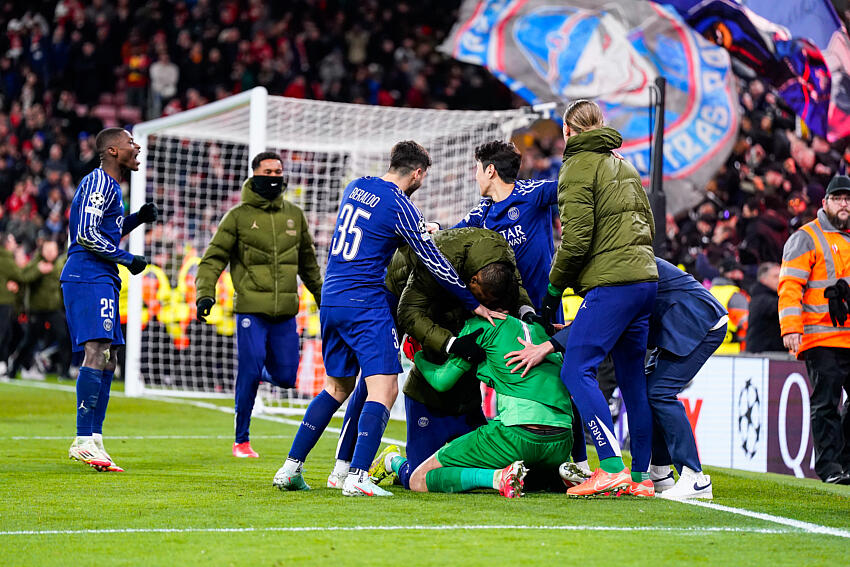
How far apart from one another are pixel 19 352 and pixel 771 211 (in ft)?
36.0

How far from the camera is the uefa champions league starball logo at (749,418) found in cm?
848

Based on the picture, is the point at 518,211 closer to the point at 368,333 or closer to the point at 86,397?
the point at 368,333

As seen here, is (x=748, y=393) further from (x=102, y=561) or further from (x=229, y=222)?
(x=102, y=561)

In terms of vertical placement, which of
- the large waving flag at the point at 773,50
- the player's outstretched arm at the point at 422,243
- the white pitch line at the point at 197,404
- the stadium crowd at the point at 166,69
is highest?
the stadium crowd at the point at 166,69

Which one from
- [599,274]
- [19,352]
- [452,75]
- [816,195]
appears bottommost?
[19,352]

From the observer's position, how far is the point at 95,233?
24.0ft

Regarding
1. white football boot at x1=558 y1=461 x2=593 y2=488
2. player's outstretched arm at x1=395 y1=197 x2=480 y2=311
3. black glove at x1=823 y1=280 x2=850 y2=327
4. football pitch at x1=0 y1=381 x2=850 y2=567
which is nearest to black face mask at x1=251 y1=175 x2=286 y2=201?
football pitch at x1=0 y1=381 x2=850 y2=567

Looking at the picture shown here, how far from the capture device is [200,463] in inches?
312

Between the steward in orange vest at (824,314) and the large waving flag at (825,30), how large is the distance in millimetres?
3215

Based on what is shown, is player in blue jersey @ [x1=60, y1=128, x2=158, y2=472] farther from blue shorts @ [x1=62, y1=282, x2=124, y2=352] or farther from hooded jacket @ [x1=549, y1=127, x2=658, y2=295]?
hooded jacket @ [x1=549, y1=127, x2=658, y2=295]

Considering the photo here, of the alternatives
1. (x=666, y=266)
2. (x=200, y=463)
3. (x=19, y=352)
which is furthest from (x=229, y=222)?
(x=19, y=352)

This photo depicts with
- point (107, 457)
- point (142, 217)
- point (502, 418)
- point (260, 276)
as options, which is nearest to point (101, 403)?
point (107, 457)

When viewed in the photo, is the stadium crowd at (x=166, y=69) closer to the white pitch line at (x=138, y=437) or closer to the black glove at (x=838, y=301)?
the white pitch line at (x=138, y=437)

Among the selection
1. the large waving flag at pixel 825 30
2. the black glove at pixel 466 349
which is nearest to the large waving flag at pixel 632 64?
the large waving flag at pixel 825 30
